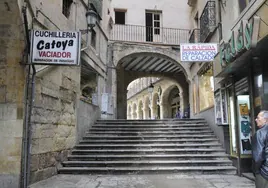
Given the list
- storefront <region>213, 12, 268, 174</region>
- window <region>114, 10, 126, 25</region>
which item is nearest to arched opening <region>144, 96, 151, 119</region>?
window <region>114, 10, 126, 25</region>

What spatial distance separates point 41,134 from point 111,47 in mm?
8303

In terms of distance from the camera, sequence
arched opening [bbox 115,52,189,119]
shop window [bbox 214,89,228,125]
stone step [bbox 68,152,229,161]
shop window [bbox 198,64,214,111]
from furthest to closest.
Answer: arched opening [bbox 115,52,189,119] < shop window [bbox 198,64,214,111] < stone step [bbox 68,152,229,161] < shop window [bbox 214,89,228,125]

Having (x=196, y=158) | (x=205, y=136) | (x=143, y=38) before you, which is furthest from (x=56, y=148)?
(x=143, y=38)

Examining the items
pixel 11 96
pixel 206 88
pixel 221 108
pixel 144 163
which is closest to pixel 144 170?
pixel 144 163

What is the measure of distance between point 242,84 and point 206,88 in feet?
14.9

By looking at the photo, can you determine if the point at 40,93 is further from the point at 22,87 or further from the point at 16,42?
the point at 16,42

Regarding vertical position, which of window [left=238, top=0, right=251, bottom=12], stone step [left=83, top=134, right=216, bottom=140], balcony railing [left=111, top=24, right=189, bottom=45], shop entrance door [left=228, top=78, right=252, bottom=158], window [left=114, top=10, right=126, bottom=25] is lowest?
stone step [left=83, top=134, right=216, bottom=140]

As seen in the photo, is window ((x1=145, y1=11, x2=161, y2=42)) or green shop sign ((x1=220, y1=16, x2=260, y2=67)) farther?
window ((x1=145, y1=11, x2=161, y2=42))

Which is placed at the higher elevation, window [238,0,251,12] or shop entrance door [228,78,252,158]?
window [238,0,251,12]

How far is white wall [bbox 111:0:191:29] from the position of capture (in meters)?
16.2

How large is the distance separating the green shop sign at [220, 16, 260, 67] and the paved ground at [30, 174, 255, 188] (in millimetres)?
2566

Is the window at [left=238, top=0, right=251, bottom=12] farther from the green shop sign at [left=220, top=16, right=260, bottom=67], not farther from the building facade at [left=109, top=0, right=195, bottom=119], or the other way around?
A: the building facade at [left=109, top=0, right=195, bottom=119]

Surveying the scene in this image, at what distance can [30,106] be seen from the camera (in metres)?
5.80

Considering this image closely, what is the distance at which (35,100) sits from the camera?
6.12 m
